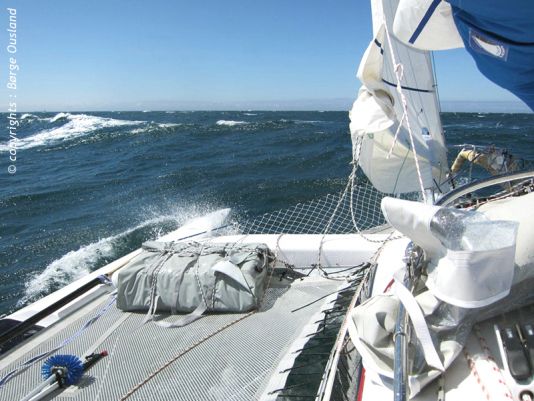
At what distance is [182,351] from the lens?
102 inches

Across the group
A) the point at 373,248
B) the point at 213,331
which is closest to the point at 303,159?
the point at 373,248

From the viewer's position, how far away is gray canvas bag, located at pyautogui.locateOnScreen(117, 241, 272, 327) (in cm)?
298

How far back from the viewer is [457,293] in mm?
1264

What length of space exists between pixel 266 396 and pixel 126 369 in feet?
3.34

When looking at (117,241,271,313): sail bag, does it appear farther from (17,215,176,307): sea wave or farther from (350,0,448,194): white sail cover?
(17,215,176,307): sea wave

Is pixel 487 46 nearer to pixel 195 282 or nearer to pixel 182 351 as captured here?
pixel 195 282

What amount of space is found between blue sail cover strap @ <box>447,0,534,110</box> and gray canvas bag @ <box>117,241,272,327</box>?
84.4 inches

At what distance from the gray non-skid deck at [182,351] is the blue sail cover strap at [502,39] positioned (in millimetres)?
2027

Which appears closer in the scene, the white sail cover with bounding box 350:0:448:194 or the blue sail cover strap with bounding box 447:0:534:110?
the blue sail cover strap with bounding box 447:0:534:110

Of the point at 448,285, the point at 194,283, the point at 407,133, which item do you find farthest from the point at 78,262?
the point at 448,285

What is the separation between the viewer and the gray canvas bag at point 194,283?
2984 mm

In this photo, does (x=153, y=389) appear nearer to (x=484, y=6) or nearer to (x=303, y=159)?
(x=484, y=6)

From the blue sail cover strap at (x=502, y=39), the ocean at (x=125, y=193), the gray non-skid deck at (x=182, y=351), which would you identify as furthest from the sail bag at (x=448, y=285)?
the ocean at (x=125, y=193)

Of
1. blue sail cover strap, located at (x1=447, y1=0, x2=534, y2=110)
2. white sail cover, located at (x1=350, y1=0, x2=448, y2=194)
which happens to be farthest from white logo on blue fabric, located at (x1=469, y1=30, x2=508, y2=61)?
white sail cover, located at (x1=350, y1=0, x2=448, y2=194)
